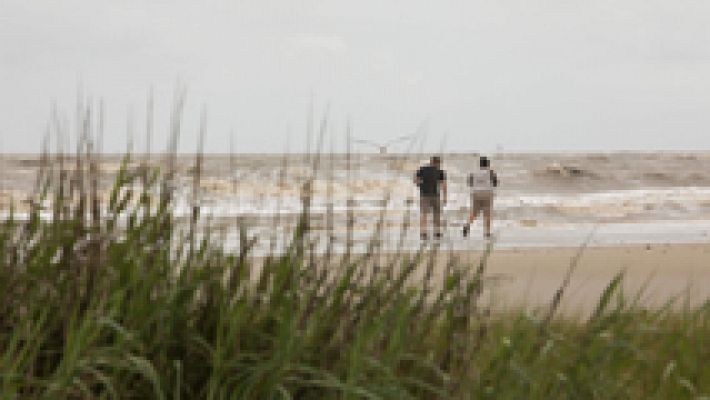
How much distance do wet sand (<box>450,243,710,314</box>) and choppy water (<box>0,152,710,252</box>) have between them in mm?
1463

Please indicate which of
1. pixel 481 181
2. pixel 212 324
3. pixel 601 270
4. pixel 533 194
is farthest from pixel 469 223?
pixel 533 194

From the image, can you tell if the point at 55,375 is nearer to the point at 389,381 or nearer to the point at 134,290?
the point at 134,290

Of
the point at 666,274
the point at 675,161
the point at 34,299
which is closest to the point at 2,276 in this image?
the point at 34,299

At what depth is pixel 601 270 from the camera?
47.8 ft

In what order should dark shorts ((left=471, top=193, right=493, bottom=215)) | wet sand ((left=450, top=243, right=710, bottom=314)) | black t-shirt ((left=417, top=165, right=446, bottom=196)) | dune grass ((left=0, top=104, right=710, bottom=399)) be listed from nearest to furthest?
Answer: 1. dune grass ((left=0, top=104, right=710, bottom=399))
2. wet sand ((left=450, top=243, right=710, bottom=314))
3. black t-shirt ((left=417, top=165, right=446, bottom=196))
4. dark shorts ((left=471, top=193, right=493, bottom=215))

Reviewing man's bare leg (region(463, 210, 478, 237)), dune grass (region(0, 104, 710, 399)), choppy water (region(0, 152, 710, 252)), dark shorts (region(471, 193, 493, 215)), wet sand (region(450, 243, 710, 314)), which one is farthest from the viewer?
choppy water (region(0, 152, 710, 252))

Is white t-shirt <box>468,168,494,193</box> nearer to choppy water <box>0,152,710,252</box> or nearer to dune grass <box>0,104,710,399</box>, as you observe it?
choppy water <box>0,152,710,252</box>

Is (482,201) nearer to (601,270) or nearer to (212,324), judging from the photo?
(601,270)

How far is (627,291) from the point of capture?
11.6m

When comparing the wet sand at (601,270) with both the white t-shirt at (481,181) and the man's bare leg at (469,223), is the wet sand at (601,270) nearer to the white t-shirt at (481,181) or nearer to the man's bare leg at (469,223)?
the man's bare leg at (469,223)

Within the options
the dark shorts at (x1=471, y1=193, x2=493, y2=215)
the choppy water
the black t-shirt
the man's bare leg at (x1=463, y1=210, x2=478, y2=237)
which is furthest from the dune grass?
the dark shorts at (x1=471, y1=193, x2=493, y2=215)

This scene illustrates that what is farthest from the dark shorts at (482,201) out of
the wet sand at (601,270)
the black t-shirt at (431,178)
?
the black t-shirt at (431,178)

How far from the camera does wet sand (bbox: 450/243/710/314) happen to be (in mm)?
11578

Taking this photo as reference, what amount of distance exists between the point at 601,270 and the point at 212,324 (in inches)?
448
